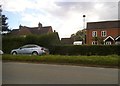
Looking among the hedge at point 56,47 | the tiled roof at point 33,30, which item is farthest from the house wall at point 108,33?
the hedge at point 56,47

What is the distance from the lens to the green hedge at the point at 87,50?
3650 centimetres

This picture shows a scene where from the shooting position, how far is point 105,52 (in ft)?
120

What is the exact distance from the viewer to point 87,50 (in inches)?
1487

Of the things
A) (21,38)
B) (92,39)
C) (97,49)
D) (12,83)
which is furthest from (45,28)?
(12,83)

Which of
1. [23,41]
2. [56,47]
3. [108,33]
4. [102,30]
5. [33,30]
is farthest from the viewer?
[33,30]

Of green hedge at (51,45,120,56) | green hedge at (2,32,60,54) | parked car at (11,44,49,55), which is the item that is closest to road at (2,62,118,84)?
parked car at (11,44,49,55)

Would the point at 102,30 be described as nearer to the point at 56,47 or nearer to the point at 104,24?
the point at 104,24

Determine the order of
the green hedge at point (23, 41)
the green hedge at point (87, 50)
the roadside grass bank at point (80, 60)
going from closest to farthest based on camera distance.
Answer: the roadside grass bank at point (80, 60), the green hedge at point (87, 50), the green hedge at point (23, 41)

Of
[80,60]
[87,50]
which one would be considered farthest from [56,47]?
[80,60]

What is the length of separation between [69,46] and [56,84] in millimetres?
26686

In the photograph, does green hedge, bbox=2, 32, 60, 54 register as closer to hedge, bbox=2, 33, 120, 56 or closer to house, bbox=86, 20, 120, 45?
hedge, bbox=2, 33, 120, 56

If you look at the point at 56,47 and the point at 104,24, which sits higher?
the point at 104,24

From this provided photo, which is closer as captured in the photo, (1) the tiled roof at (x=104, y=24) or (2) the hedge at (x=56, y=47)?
(2) the hedge at (x=56, y=47)

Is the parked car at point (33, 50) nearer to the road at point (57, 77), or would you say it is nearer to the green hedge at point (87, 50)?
the green hedge at point (87, 50)
